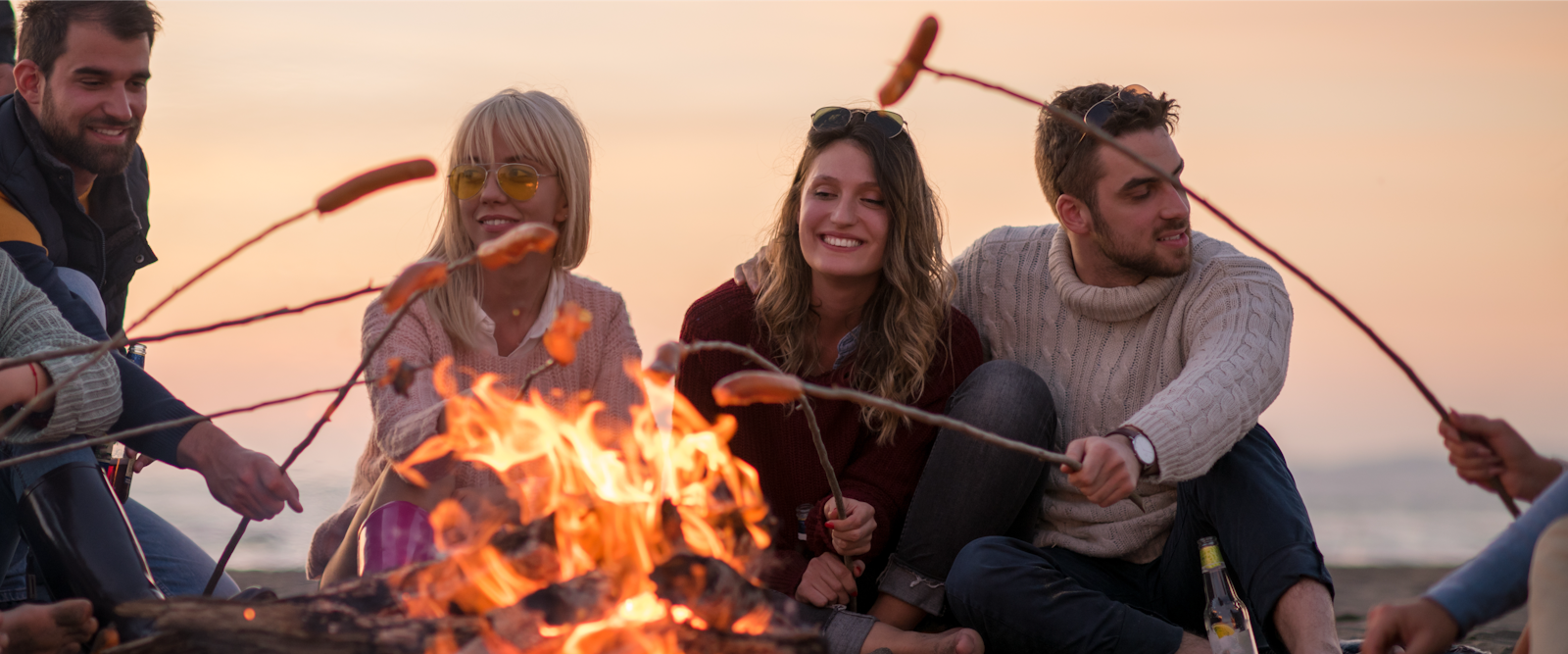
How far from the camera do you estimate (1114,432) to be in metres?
2.76

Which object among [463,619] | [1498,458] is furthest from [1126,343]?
[463,619]

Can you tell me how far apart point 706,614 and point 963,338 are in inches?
64.8

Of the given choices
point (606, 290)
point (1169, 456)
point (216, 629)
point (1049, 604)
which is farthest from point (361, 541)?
point (1169, 456)

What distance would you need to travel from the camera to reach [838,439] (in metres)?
3.46

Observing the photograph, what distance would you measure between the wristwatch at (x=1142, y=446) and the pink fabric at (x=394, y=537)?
1.66 metres

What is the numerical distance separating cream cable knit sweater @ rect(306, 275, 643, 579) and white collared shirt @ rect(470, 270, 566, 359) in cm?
2

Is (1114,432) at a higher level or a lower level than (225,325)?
lower

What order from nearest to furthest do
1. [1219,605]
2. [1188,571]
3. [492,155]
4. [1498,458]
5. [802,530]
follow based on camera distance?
1. [1498,458]
2. [1219,605]
3. [1188,571]
4. [802,530]
5. [492,155]

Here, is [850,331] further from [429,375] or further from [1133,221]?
[429,375]

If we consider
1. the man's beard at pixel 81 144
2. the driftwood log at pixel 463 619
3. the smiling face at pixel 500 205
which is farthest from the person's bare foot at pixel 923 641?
the man's beard at pixel 81 144

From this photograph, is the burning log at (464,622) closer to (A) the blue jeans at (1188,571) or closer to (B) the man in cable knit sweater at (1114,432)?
(B) the man in cable knit sweater at (1114,432)

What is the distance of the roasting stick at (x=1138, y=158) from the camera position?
6.18 ft

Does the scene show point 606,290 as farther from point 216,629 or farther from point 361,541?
point 216,629

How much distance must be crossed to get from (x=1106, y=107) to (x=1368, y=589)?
3.83 m
